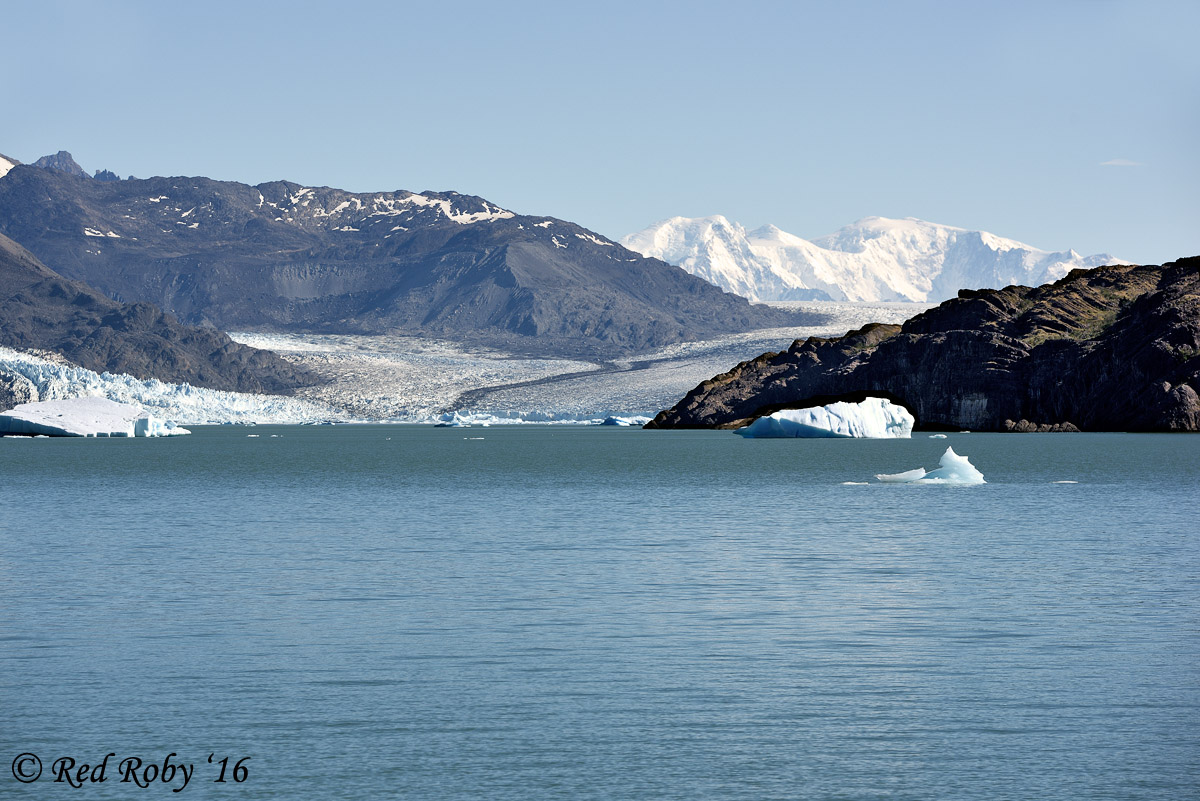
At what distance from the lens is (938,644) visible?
20.9 metres

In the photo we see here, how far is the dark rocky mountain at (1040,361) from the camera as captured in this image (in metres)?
146

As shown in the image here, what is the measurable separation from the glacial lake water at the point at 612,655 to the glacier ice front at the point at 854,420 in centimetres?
8405

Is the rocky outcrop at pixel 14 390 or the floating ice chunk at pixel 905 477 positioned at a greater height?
the rocky outcrop at pixel 14 390

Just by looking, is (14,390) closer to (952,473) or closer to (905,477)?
(905,477)

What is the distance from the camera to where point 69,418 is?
14600 centimetres
